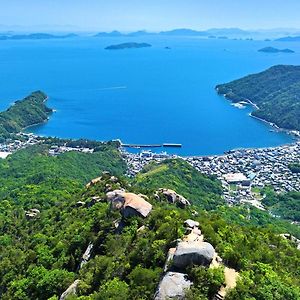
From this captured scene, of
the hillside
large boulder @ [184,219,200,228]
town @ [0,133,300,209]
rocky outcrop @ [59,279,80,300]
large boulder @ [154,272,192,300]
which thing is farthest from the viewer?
town @ [0,133,300,209]

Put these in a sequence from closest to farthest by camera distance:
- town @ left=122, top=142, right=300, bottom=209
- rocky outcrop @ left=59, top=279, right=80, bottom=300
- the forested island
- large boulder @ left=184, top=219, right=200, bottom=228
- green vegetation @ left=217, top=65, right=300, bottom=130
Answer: the forested island < rocky outcrop @ left=59, top=279, right=80, bottom=300 < large boulder @ left=184, top=219, right=200, bottom=228 < town @ left=122, top=142, right=300, bottom=209 < green vegetation @ left=217, top=65, right=300, bottom=130

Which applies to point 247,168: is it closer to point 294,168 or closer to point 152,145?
point 294,168

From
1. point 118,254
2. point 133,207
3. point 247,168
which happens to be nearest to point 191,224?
point 118,254

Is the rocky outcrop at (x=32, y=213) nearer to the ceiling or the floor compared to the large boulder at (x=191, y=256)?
nearer to the floor

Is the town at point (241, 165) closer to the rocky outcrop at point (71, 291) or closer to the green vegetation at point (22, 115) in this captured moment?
the green vegetation at point (22, 115)

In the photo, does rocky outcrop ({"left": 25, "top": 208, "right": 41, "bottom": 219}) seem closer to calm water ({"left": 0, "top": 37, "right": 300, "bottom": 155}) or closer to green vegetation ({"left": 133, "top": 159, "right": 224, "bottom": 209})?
green vegetation ({"left": 133, "top": 159, "right": 224, "bottom": 209})

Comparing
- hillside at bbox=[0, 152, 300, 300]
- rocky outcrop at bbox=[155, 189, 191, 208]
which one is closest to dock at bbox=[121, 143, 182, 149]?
hillside at bbox=[0, 152, 300, 300]

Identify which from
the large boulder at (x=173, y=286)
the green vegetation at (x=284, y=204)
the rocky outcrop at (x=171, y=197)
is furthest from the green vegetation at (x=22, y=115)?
the large boulder at (x=173, y=286)
